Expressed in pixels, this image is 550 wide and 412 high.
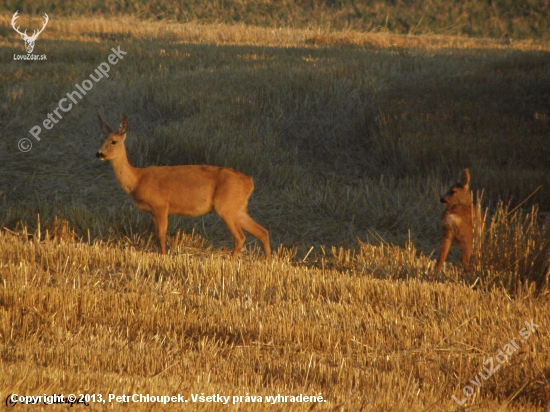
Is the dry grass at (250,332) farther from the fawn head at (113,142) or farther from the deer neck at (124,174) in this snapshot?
the fawn head at (113,142)

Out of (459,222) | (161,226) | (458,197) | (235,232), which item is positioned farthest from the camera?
(235,232)

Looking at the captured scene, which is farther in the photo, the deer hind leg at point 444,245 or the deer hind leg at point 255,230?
the deer hind leg at point 255,230

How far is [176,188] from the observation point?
8.28 meters

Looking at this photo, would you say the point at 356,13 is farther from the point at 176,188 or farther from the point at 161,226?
the point at 161,226

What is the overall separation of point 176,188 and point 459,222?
3180 millimetres

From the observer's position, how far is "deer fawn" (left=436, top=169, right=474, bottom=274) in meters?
7.59

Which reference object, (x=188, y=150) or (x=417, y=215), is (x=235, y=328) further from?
(x=188, y=150)

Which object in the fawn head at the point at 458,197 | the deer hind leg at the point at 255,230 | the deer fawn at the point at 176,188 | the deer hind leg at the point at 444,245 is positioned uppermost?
the fawn head at the point at 458,197

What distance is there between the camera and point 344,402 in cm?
438

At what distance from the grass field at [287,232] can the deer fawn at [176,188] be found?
529 mm

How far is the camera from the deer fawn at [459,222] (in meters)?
7.59

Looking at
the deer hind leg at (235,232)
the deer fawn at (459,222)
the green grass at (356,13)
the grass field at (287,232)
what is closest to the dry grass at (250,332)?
the grass field at (287,232)

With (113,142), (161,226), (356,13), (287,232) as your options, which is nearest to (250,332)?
(161,226)

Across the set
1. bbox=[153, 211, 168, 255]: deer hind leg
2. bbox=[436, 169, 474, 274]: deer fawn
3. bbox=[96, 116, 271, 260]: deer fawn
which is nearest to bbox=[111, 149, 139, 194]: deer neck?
bbox=[96, 116, 271, 260]: deer fawn
